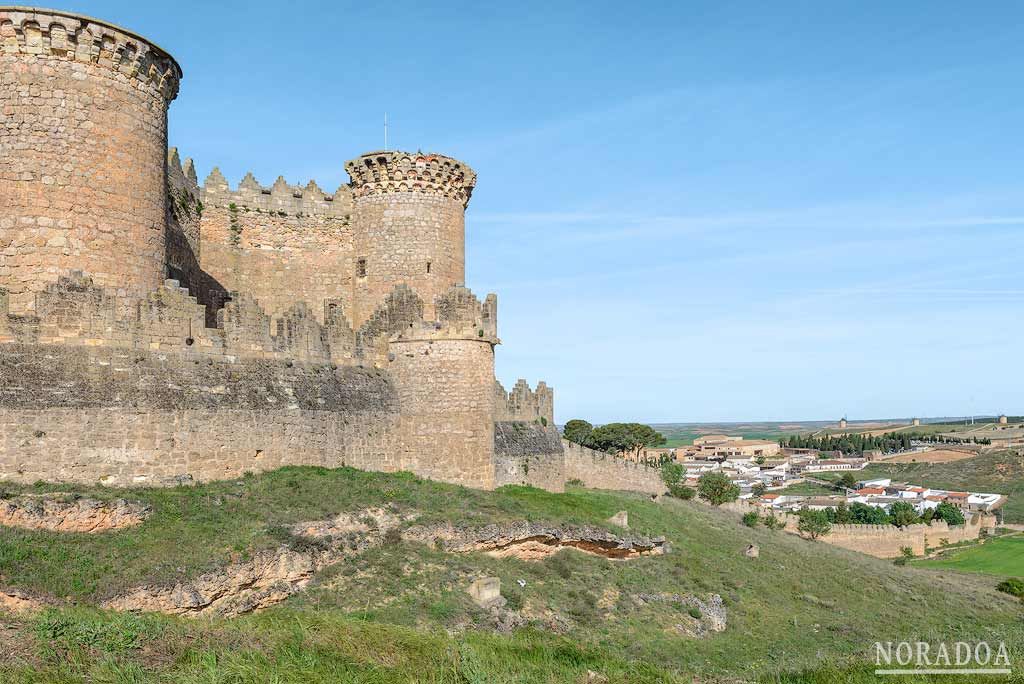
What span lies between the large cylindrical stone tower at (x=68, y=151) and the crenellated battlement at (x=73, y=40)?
2 centimetres

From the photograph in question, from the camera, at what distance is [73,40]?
1720cm

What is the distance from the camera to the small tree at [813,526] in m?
55.1

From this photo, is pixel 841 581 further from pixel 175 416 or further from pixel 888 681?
pixel 175 416

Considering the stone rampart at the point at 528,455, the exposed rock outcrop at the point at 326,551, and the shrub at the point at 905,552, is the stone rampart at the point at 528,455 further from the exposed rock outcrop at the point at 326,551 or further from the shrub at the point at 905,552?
the shrub at the point at 905,552

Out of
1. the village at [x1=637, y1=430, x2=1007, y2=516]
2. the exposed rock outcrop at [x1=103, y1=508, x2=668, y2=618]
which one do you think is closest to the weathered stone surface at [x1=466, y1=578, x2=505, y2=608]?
the exposed rock outcrop at [x1=103, y1=508, x2=668, y2=618]

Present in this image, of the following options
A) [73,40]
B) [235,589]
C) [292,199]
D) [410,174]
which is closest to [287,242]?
[292,199]

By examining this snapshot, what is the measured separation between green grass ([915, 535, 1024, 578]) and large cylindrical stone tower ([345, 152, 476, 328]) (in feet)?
130

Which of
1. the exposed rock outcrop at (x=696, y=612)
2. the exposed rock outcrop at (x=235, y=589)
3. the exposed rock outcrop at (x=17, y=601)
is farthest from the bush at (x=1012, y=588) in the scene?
the exposed rock outcrop at (x=17, y=601)

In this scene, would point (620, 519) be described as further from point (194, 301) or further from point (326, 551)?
point (194, 301)

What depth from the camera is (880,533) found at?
5919 cm

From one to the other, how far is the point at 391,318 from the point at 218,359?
5803 millimetres

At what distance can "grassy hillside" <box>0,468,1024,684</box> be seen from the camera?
9.46 meters

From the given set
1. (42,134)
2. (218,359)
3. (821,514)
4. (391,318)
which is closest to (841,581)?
(391,318)

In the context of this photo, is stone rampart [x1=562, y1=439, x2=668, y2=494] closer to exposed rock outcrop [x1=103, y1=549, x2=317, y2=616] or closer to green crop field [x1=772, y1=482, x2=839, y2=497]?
exposed rock outcrop [x1=103, y1=549, x2=317, y2=616]
